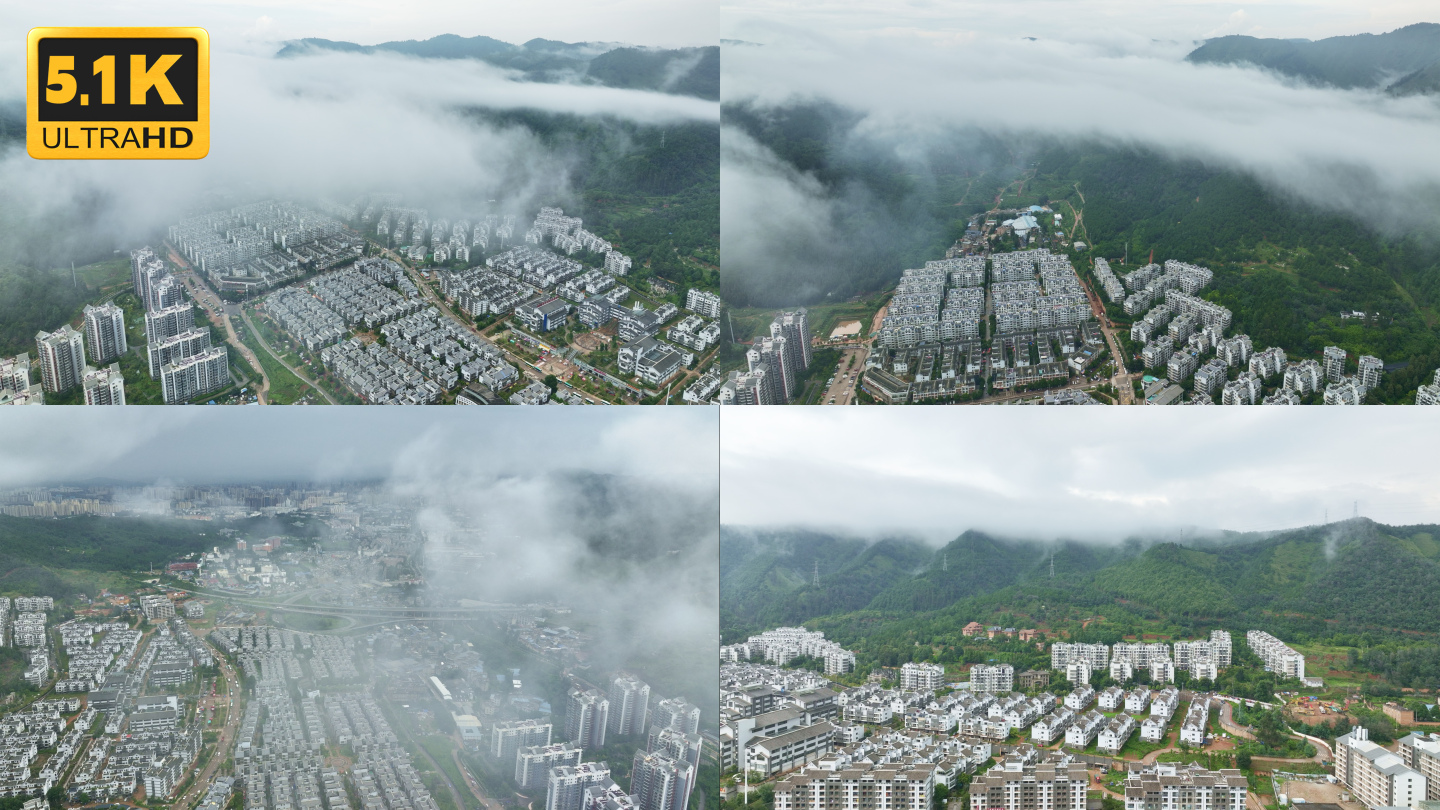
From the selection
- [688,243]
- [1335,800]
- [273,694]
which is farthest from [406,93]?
[1335,800]

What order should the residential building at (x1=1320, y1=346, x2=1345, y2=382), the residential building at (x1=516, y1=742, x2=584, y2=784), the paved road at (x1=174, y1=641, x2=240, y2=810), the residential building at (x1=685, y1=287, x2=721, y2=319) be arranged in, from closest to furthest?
the paved road at (x1=174, y1=641, x2=240, y2=810) → the residential building at (x1=516, y1=742, x2=584, y2=784) → the residential building at (x1=1320, y1=346, x2=1345, y2=382) → the residential building at (x1=685, y1=287, x2=721, y2=319)

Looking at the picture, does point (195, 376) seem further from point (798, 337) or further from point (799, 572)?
point (799, 572)

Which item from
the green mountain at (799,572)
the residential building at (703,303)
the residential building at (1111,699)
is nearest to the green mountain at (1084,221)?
the residential building at (703,303)

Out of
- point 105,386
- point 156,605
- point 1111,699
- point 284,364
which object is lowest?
point 1111,699

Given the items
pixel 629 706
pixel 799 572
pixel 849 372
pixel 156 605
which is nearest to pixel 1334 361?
pixel 849 372

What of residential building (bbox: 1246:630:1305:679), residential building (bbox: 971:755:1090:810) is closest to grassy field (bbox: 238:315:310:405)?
residential building (bbox: 971:755:1090:810)

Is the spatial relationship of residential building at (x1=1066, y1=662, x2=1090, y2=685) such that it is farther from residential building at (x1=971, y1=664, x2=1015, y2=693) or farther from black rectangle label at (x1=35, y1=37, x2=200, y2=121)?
black rectangle label at (x1=35, y1=37, x2=200, y2=121)

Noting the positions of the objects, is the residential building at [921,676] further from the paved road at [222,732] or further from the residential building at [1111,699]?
the paved road at [222,732]
